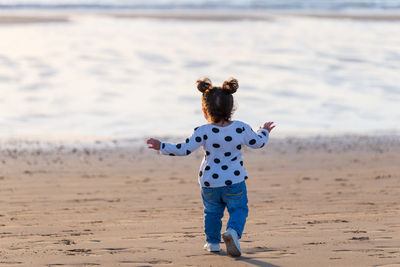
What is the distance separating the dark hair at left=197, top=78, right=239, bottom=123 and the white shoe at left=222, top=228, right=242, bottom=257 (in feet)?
2.46

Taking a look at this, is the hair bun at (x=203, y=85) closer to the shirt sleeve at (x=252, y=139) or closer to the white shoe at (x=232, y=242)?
the shirt sleeve at (x=252, y=139)

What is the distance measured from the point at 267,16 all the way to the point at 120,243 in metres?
35.8

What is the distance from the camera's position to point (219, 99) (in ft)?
16.4

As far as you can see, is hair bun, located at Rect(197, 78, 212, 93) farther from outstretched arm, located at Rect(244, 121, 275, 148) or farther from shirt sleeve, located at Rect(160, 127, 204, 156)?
outstretched arm, located at Rect(244, 121, 275, 148)

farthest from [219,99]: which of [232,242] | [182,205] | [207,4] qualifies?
[207,4]

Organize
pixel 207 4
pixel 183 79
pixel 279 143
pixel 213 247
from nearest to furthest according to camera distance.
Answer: pixel 213 247, pixel 279 143, pixel 183 79, pixel 207 4

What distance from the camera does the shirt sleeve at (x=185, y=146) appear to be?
5008mm

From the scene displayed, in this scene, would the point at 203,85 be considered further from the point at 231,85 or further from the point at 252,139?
the point at 252,139

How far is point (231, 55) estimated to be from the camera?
21547 millimetres

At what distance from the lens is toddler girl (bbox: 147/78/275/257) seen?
Answer: 197 inches

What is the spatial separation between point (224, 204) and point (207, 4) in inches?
1889

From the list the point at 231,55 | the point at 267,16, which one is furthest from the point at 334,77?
the point at 267,16

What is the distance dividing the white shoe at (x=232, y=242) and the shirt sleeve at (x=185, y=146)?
59 cm

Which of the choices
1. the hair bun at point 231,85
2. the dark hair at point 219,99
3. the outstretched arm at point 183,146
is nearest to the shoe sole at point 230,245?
the outstretched arm at point 183,146
